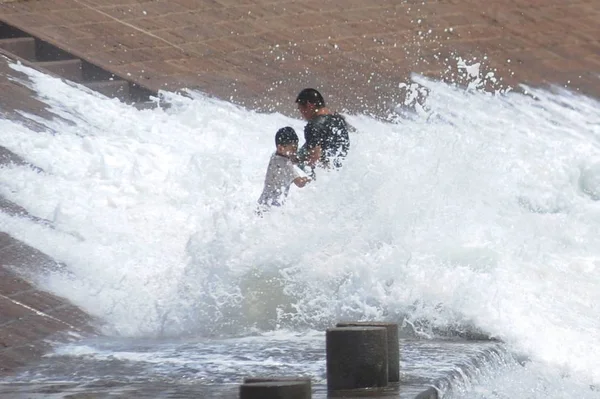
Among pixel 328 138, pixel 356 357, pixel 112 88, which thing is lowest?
pixel 356 357

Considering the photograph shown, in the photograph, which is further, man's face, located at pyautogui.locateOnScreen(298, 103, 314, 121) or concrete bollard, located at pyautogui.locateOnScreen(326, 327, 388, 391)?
man's face, located at pyautogui.locateOnScreen(298, 103, 314, 121)

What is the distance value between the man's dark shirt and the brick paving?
4.90 meters

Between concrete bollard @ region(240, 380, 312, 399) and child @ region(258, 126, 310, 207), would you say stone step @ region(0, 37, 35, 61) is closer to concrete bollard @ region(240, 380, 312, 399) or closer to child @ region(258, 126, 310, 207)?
child @ region(258, 126, 310, 207)

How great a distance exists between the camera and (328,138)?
9.49m

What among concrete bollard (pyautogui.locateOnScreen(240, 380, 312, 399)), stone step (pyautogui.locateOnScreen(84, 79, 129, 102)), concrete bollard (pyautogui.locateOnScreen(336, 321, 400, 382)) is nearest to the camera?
concrete bollard (pyautogui.locateOnScreen(240, 380, 312, 399))

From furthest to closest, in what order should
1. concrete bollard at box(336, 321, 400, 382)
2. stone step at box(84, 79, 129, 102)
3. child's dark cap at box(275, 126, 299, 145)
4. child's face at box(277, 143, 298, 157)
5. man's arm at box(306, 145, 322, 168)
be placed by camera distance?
1. stone step at box(84, 79, 129, 102)
2. man's arm at box(306, 145, 322, 168)
3. child's face at box(277, 143, 298, 157)
4. child's dark cap at box(275, 126, 299, 145)
5. concrete bollard at box(336, 321, 400, 382)

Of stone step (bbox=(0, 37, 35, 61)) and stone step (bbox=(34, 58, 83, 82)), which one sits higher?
stone step (bbox=(0, 37, 35, 61))

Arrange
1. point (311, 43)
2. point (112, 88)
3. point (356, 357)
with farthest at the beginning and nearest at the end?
point (311, 43) < point (112, 88) < point (356, 357)

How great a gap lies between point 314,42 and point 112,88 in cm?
309

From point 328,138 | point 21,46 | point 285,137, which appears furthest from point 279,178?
point 21,46

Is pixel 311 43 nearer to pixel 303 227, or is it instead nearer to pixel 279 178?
pixel 279 178

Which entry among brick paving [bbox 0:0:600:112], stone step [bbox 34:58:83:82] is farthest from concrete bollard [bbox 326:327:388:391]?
stone step [bbox 34:58:83:82]

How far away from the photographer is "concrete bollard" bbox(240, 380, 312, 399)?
16.1 ft

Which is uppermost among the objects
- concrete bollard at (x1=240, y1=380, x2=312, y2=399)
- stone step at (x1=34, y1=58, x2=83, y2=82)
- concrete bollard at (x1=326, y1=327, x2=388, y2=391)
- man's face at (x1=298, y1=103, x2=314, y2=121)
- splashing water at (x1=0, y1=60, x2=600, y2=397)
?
stone step at (x1=34, y1=58, x2=83, y2=82)
